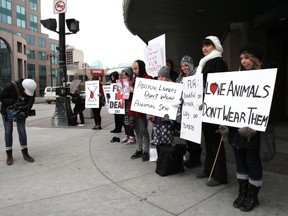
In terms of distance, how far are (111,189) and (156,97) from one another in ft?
5.17

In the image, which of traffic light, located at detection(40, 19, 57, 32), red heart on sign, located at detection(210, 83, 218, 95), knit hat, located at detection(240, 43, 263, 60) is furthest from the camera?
traffic light, located at detection(40, 19, 57, 32)

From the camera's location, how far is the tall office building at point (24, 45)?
2377 inches

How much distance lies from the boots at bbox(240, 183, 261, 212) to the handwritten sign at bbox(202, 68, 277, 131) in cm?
74

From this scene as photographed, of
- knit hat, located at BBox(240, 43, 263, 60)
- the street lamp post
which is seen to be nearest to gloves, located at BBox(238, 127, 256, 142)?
knit hat, located at BBox(240, 43, 263, 60)

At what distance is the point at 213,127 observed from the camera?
4.12m

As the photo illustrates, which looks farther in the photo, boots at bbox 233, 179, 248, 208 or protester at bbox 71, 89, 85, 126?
protester at bbox 71, 89, 85, 126

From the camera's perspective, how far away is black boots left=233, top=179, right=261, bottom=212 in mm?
3375

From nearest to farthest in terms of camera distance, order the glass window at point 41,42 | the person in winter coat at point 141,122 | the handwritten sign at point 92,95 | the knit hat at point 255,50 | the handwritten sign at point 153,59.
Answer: the knit hat at point 255,50 → the person in winter coat at point 141,122 → the handwritten sign at point 153,59 → the handwritten sign at point 92,95 → the glass window at point 41,42

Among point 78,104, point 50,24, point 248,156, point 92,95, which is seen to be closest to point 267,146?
point 248,156

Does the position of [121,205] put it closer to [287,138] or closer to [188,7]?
[287,138]

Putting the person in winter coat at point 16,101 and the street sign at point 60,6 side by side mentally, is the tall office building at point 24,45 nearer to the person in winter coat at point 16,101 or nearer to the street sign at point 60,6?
the street sign at point 60,6

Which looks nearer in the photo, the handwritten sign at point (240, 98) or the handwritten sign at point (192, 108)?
the handwritten sign at point (240, 98)

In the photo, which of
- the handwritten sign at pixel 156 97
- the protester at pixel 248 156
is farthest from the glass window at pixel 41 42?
the protester at pixel 248 156

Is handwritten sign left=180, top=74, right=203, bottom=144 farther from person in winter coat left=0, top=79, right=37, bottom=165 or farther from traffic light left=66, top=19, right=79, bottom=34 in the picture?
traffic light left=66, top=19, right=79, bottom=34
